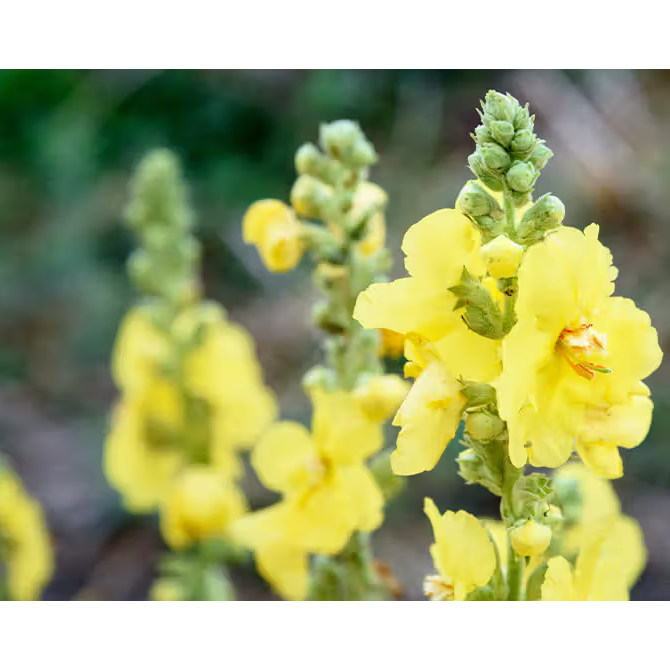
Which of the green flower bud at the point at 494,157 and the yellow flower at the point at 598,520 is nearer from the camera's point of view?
the green flower bud at the point at 494,157

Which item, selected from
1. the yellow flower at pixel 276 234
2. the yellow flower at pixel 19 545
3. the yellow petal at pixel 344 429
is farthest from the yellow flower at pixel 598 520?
the yellow flower at pixel 19 545

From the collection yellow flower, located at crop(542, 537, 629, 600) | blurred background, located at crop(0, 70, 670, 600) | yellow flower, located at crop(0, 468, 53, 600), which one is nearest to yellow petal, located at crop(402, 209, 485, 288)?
yellow flower, located at crop(542, 537, 629, 600)

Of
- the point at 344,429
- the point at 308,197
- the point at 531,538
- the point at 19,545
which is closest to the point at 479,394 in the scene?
the point at 531,538

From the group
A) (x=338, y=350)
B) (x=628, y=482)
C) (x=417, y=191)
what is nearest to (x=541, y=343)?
(x=338, y=350)

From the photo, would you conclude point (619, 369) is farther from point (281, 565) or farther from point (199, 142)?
point (199, 142)

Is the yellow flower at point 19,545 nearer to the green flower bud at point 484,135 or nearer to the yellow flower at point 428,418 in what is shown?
the yellow flower at point 428,418

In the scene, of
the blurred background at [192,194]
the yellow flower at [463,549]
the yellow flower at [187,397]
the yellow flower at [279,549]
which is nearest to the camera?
the yellow flower at [463,549]

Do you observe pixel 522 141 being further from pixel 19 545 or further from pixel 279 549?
pixel 19 545
